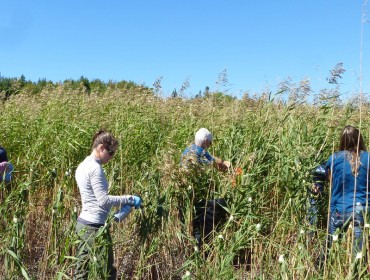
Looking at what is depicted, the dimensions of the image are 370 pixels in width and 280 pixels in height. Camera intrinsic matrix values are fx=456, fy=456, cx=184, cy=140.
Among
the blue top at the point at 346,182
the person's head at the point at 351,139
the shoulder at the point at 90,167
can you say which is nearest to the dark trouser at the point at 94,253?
the shoulder at the point at 90,167

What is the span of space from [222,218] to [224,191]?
0.37 m

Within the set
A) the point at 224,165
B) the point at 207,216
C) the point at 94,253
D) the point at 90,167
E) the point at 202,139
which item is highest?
the point at 202,139

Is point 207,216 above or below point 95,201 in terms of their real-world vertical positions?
below

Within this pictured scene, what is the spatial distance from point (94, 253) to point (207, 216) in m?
1.28

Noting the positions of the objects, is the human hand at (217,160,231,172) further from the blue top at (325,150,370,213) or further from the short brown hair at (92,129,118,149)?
the short brown hair at (92,129,118,149)

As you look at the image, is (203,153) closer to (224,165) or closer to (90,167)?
(224,165)

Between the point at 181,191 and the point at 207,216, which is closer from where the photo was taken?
the point at 181,191

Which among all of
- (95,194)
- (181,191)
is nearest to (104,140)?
(95,194)

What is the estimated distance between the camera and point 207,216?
3814 mm

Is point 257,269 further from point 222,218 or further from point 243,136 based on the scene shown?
point 243,136

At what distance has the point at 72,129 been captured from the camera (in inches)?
197

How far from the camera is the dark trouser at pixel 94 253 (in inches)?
109

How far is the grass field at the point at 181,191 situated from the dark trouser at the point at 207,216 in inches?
5.6

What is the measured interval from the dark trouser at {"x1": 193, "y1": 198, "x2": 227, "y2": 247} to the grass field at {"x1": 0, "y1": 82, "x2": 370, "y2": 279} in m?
0.14
